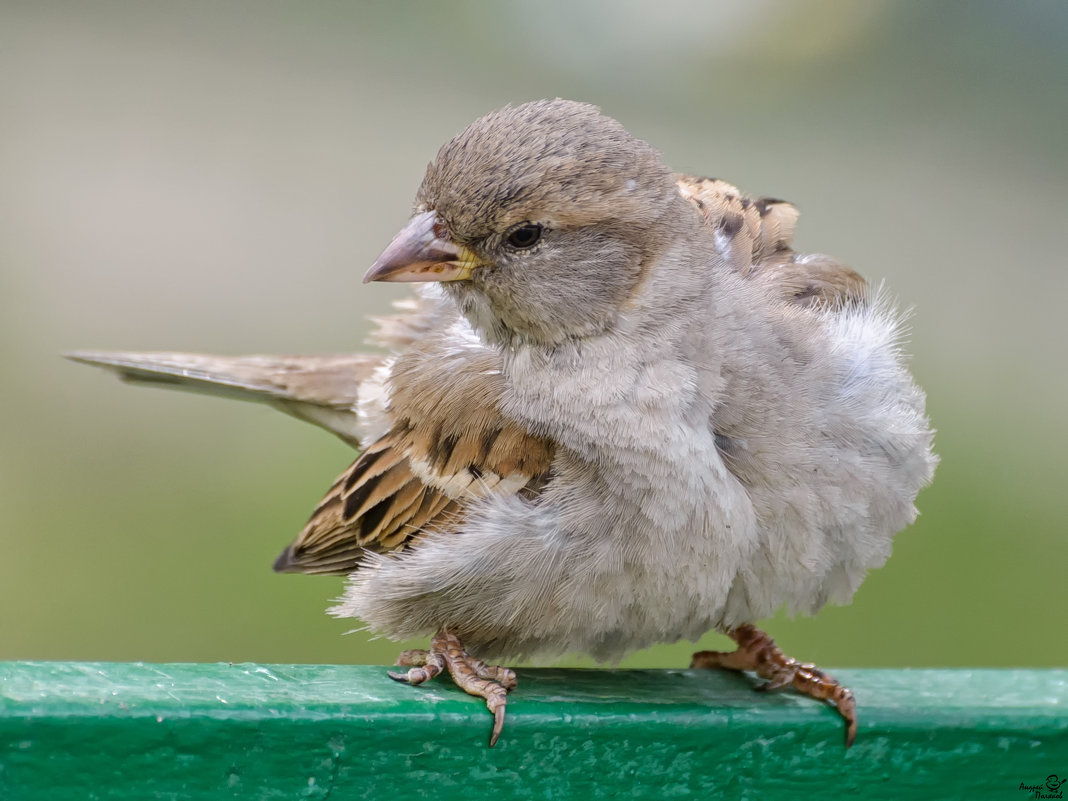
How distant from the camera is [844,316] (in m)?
2.85

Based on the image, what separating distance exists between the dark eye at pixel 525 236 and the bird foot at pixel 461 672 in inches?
28.1

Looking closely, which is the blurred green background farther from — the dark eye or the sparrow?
the dark eye

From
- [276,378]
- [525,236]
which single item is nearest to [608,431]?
[525,236]

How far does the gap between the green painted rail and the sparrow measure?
84 millimetres

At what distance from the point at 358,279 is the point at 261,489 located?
5.21 ft

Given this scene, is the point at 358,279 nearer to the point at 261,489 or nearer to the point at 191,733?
the point at 261,489

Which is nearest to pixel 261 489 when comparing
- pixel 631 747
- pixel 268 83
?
pixel 268 83

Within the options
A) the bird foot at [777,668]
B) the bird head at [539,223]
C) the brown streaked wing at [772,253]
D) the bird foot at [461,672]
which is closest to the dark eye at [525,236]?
the bird head at [539,223]

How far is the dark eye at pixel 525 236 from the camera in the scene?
254cm

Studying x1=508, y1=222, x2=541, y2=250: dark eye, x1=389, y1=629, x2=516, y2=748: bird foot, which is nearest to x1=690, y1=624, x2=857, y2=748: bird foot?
x1=389, y1=629, x2=516, y2=748: bird foot

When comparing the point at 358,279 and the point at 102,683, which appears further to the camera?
the point at 358,279

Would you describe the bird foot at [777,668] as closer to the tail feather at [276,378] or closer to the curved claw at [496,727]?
the curved claw at [496,727]

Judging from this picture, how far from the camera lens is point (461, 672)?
2.54 metres

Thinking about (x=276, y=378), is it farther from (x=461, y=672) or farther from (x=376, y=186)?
(x=376, y=186)
